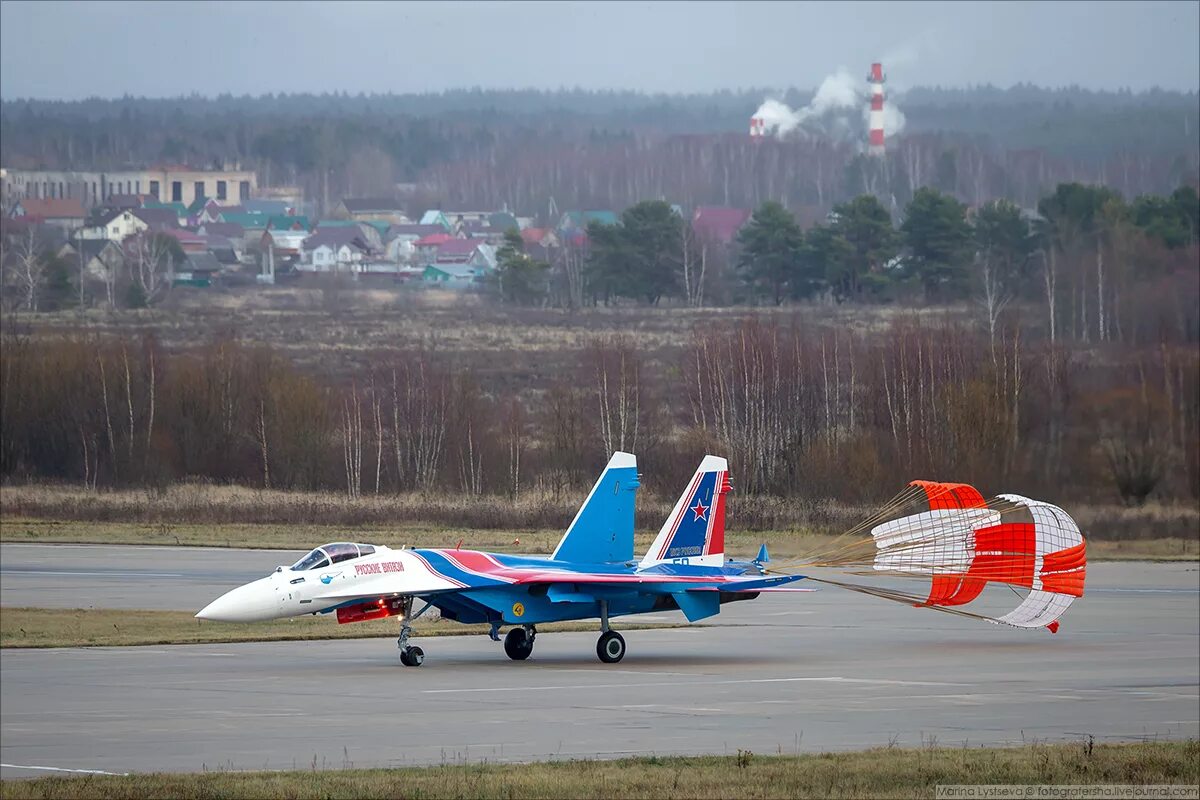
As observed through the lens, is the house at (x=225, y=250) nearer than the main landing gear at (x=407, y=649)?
No

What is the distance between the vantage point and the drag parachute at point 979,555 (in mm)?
23375

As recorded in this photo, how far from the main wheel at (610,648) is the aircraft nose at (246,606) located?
507 cm

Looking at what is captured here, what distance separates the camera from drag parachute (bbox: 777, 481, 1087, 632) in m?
23.4

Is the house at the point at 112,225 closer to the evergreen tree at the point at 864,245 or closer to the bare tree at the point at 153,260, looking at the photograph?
the bare tree at the point at 153,260

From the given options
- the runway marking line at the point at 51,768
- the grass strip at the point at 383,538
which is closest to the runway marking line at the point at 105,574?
the grass strip at the point at 383,538

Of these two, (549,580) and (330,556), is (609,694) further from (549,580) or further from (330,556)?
(330,556)

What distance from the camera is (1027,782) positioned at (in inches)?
593

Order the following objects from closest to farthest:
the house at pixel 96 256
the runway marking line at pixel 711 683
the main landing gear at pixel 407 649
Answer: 1. the runway marking line at pixel 711 683
2. the main landing gear at pixel 407 649
3. the house at pixel 96 256

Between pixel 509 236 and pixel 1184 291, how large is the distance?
2766 inches

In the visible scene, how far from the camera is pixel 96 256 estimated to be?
149000 mm

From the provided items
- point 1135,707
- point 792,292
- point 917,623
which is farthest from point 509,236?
point 1135,707

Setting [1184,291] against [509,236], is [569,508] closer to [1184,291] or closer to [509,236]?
[1184,291]

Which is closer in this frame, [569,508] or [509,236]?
[569,508]

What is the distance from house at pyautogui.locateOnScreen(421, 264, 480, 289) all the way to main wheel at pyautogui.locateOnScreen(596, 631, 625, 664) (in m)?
140
